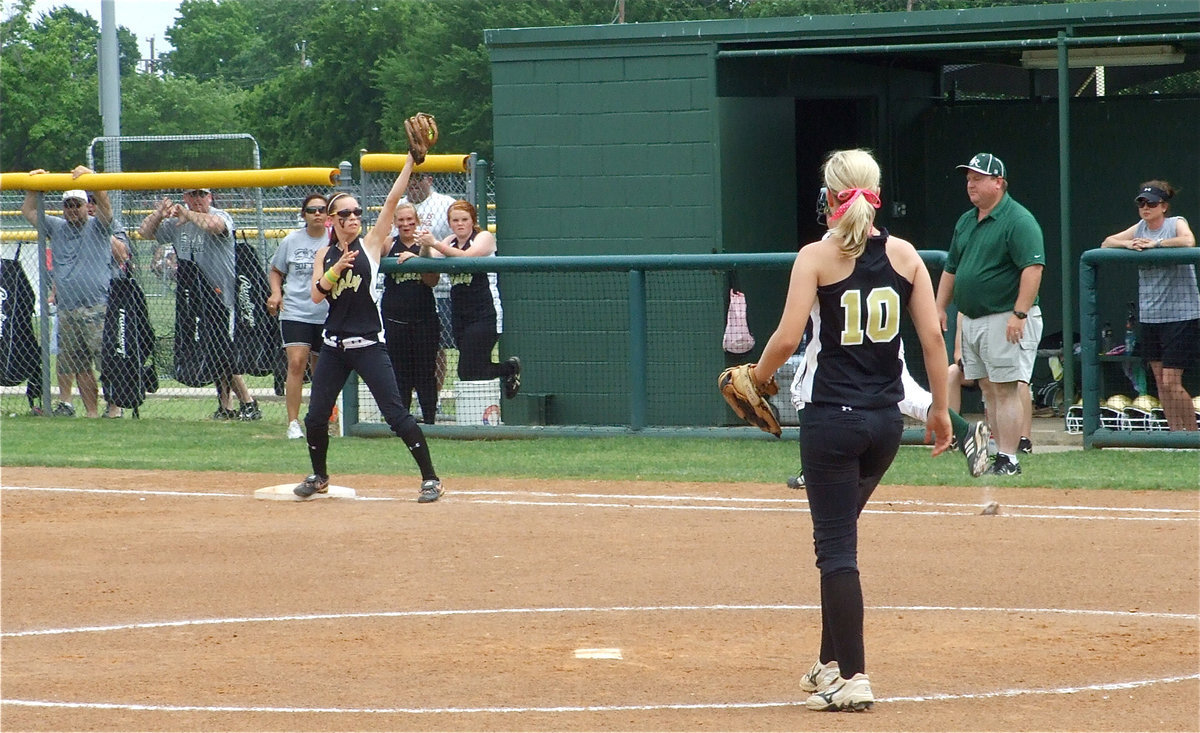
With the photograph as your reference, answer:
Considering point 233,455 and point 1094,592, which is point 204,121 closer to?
point 233,455

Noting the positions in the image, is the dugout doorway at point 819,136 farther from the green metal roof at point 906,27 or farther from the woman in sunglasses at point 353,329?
the woman in sunglasses at point 353,329

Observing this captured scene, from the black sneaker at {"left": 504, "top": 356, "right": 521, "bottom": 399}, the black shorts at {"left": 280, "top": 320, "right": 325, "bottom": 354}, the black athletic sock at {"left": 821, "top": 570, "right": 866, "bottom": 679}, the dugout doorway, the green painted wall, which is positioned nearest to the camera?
the black athletic sock at {"left": 821, "top": 570, "right": 866, "bottom": 679}

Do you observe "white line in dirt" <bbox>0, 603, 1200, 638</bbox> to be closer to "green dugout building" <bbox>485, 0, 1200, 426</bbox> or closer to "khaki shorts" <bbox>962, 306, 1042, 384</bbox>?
"khaki shorts" <bbox>962, 306, 1042, 384</bbox>

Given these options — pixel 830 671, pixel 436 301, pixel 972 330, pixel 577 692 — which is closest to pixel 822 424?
pixel 830 671

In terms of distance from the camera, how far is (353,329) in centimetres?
991

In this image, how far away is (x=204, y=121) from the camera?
74688mm

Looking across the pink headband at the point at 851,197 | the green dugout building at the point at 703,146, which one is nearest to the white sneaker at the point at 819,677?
the pink headband at the point at 851,197

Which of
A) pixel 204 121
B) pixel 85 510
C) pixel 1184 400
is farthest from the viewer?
pixel 204 121

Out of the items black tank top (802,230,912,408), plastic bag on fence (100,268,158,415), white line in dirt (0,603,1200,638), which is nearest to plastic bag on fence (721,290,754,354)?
plastic bag on fence (100,268,158,415)

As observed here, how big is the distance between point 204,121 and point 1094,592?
71180mm

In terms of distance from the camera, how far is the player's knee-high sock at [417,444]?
9.96m

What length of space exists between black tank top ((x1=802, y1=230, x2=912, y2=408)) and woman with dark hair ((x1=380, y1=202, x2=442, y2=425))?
7984 mm

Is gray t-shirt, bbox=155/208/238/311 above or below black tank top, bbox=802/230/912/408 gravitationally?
above

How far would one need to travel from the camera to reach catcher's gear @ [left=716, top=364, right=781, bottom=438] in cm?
594
